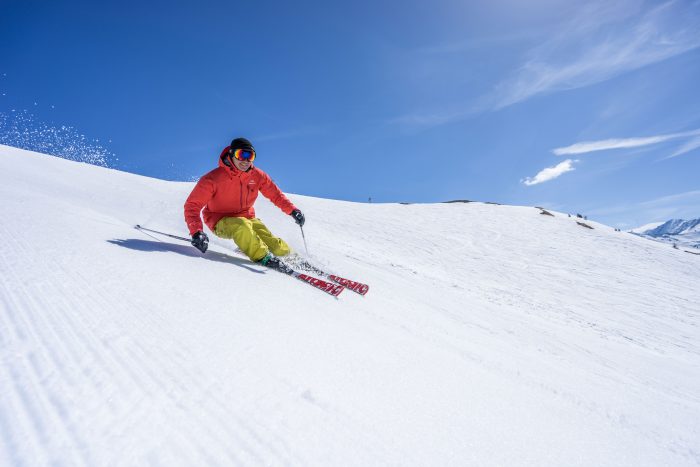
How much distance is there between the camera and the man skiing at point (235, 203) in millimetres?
4527

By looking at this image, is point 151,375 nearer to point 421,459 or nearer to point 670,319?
point 421,459

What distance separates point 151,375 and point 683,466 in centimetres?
262

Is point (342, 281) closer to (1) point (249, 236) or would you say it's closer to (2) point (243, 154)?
(1) point (249, 236)

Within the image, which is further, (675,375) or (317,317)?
(675,375)

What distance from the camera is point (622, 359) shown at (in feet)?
13.9

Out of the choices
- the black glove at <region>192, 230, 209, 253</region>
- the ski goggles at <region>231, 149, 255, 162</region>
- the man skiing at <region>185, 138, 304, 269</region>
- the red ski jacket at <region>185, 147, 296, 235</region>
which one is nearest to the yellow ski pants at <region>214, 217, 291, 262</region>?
the man skiing at <region>185, 138, 304, 269</region>

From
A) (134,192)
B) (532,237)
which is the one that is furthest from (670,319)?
(134,192)

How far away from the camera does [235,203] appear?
16.9ft

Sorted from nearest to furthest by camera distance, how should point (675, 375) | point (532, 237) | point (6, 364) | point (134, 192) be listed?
point (6, 364) < point (675, 375) < point (134, 192) < point (532, 237)

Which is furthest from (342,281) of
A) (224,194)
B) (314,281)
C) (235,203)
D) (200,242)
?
(224,194)

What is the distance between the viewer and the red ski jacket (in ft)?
15.3

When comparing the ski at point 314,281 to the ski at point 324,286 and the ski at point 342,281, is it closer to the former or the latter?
the ski at point 324,286

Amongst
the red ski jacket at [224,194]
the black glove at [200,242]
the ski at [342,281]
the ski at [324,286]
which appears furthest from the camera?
the red ski jacket at [224,194]

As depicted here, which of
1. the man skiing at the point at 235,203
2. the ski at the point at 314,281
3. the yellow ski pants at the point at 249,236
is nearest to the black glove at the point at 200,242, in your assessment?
the man skiing at the point at 235,203
